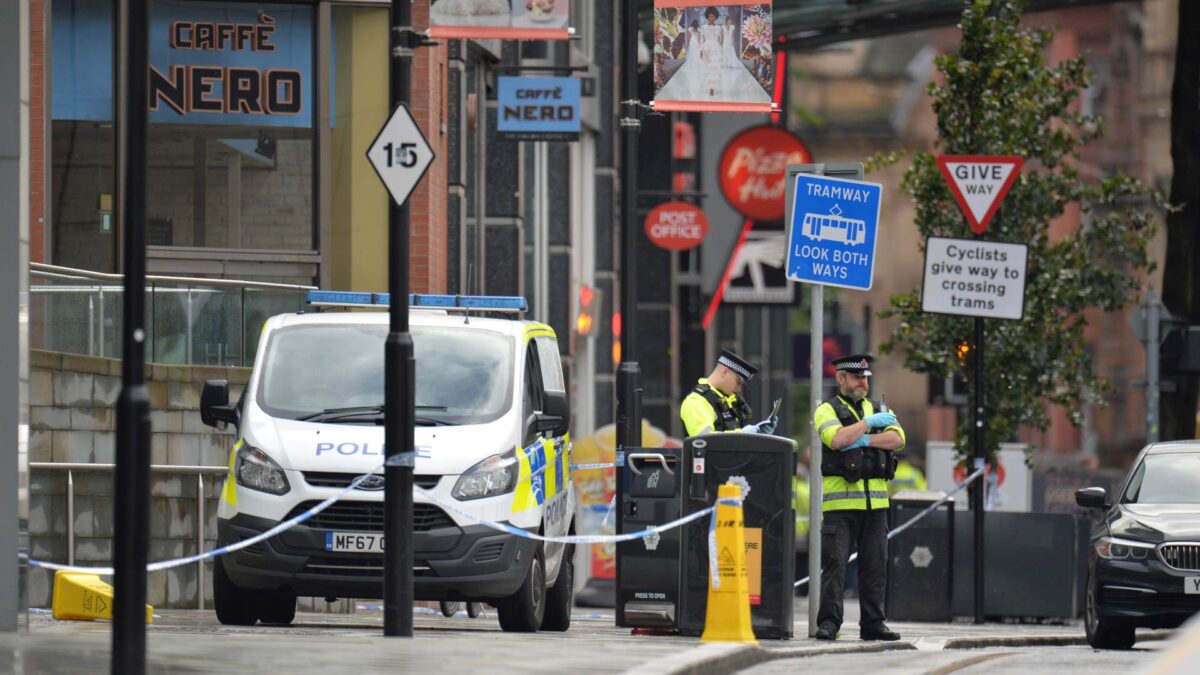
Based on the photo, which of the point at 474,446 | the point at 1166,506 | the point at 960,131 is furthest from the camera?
the point at 960,131

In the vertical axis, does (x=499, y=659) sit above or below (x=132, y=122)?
below

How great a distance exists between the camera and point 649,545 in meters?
16.1

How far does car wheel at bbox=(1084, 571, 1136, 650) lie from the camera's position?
54.0 feet

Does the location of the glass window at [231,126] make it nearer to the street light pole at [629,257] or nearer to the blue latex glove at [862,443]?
the street light pole at [629,257]

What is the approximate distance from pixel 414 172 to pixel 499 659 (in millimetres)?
2981

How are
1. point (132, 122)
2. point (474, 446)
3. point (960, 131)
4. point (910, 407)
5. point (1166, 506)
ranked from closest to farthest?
point (132, 122) < point (474, 446) < point (1166, 506) < point (960, 131) < point (910, 407)

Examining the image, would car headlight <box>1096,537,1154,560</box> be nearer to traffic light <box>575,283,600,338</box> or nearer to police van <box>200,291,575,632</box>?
police van <box>200,291,575,632</box>

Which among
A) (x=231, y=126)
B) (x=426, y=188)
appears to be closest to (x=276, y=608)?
(x=231, y=126)

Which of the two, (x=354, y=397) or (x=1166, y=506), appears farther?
(x=1166, y=506)

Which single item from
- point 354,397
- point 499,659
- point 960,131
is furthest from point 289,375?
point 960,131

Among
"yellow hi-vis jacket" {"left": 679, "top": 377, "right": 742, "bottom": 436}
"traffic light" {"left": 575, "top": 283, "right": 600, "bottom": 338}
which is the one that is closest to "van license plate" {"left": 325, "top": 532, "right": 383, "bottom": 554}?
"yellow hi-vis jacket" {"left": 679, "top": 377, "right": 742, "bottom": 436}

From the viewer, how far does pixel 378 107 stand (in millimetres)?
22156

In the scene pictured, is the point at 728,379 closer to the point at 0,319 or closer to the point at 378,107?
the point at 0,319

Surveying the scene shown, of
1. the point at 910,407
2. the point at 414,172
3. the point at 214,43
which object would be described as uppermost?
the point at 214,43
